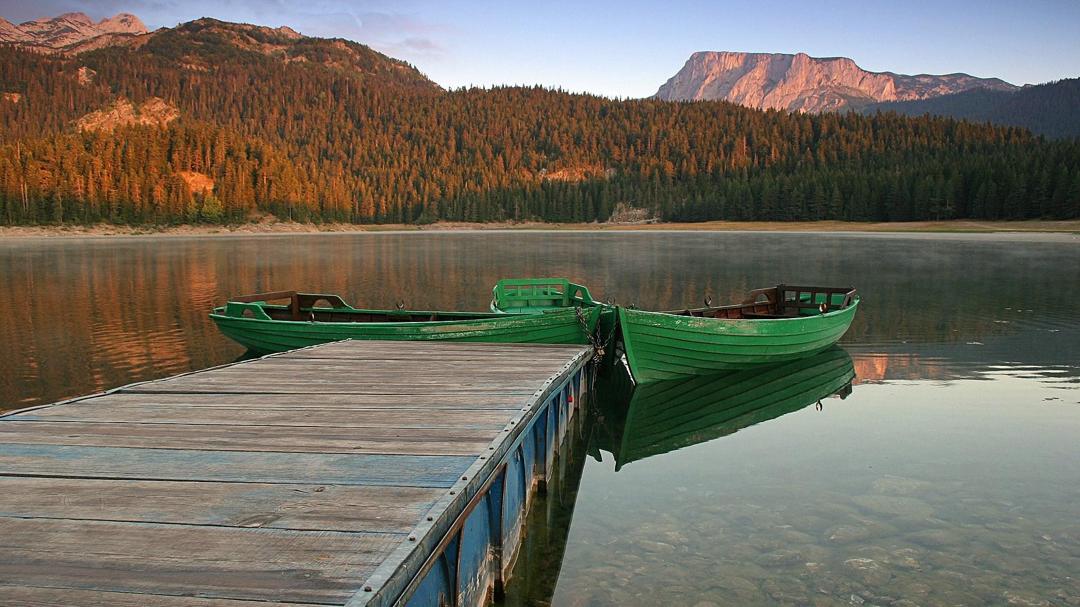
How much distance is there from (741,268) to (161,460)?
47200 millimetres

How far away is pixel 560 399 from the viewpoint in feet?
38.6

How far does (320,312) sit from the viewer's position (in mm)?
19438

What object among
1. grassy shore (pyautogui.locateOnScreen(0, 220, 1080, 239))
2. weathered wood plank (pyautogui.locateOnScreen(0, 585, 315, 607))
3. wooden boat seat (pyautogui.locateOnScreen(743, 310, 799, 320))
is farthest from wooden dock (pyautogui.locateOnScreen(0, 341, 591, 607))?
grassy shore (pyautogui.locateOnScreen(0, 220, 1080, 239))

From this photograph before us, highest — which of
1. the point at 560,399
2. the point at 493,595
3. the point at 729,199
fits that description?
the point at 729,199

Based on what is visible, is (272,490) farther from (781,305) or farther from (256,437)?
(781,305)

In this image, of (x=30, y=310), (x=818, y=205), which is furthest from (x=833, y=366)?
(x=818, y=205)

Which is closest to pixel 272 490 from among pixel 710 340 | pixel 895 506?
pixel 895 506

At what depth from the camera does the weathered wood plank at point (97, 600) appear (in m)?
3.90

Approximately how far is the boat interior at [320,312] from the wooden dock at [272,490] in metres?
7.59

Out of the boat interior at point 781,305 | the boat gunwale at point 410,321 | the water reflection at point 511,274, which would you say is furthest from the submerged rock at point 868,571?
the boat interior at point 781,305

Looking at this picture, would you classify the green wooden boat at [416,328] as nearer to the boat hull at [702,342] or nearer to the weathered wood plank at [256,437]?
the boat hull at [702,342]

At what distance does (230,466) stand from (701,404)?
10378 millimetres

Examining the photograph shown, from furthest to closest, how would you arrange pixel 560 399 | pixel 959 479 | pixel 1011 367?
pixel 1011 367, pixel 560 399, pixel 959 479

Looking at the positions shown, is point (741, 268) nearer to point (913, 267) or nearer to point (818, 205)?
point (913, 267)
